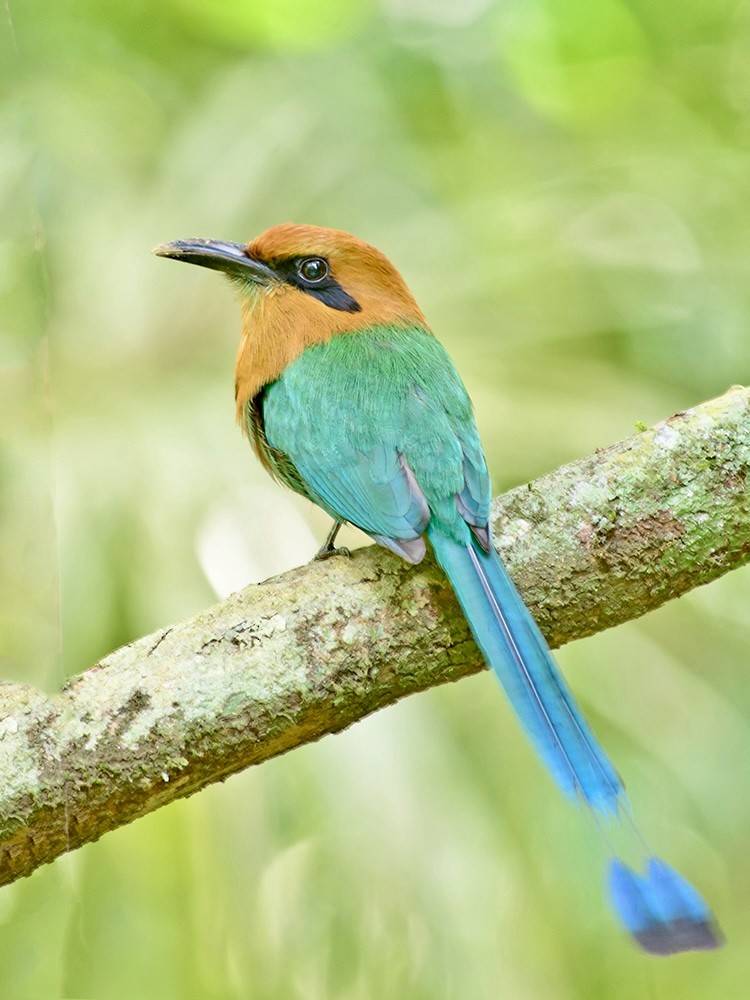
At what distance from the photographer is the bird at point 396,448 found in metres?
1.33

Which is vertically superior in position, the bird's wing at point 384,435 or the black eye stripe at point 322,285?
the black eye stripe at point 322,285

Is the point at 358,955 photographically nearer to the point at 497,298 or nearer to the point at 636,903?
the point at 636,903

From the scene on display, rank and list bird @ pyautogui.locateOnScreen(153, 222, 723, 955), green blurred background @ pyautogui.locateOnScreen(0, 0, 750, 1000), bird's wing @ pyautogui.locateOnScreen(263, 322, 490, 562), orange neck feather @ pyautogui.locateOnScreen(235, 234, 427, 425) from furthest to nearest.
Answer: green blurred background @ pyautogui.locateOnScreen(0, 0, 750, 1000) → orange neck feather @ pyautogui.locateOnScreen(235, 234, 427, 425) → bird's wing @ pyautogui.locateOnScreen(263, 322, 490, 562) → bird @ pyautogui.locateOnScreen(153, 222, 723, 955)

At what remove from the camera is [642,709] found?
2584 millimetres

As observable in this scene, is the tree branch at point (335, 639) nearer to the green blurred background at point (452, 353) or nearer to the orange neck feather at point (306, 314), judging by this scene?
the green blurred background at point (452, 353)

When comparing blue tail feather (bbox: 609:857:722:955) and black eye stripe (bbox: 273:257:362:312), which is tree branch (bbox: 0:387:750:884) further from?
black eye stripe (bbox: 273:257:362:312)

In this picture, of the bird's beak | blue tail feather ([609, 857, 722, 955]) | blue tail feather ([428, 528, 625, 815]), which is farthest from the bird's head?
blue tail feather ([609, 857, 722, 955])

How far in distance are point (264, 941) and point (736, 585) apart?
4.44ft

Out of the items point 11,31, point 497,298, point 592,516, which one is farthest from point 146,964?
point 497,298

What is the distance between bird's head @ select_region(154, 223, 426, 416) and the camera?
191 cm

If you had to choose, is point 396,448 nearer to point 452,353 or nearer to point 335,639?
point 335,639

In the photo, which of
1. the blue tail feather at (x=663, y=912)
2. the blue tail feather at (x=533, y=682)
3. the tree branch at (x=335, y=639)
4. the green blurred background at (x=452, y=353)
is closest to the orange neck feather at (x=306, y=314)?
the green blurred background at (x=452, y=353)

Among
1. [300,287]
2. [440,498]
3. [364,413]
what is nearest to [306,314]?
[300,287]

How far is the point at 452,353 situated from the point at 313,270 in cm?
97
